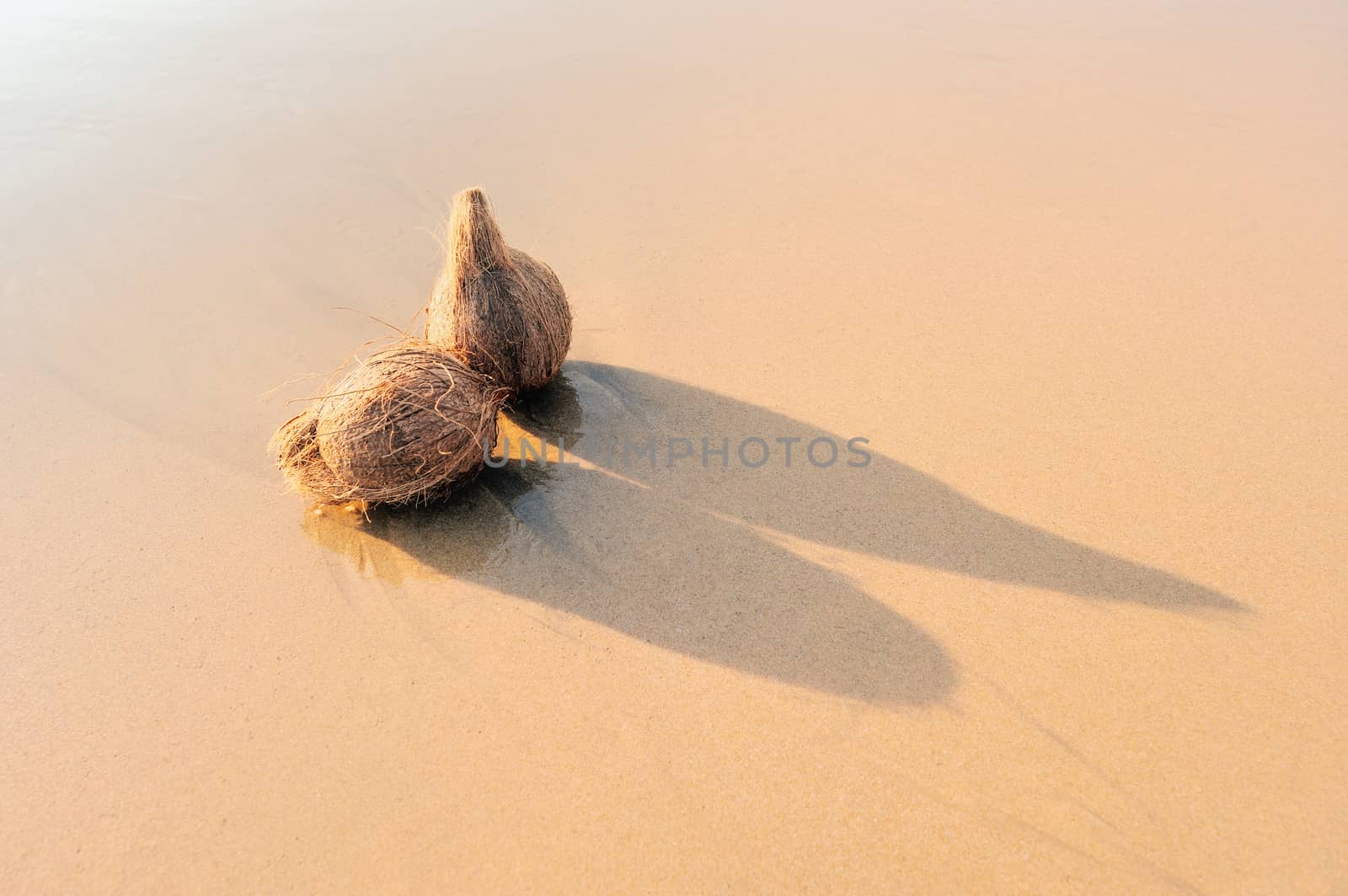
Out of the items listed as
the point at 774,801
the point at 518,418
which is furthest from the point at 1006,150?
the point at 774,801

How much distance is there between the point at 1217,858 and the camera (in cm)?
258

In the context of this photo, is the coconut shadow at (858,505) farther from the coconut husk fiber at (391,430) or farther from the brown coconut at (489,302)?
the coconut husk fiber at (391,430)

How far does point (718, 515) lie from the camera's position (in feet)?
12.1

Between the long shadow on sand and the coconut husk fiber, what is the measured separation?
282 mm

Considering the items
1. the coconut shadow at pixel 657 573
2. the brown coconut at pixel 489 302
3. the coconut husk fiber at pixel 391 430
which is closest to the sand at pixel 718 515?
the coconut shadow at pixel 657 573

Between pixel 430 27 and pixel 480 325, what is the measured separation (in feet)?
18.4

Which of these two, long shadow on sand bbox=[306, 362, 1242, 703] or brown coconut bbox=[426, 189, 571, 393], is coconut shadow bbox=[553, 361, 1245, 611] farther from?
brown coconut bbox=[426, 189, 571, 393]

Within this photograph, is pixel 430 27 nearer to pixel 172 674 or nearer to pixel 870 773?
pixel 172 674

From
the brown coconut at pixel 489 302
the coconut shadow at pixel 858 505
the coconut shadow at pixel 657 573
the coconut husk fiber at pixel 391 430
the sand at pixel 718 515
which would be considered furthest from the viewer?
the brown coconut at pixel 489 302

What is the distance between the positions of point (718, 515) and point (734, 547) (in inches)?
7.6

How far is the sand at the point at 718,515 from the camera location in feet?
8.93

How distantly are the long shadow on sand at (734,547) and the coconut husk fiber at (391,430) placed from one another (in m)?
0.28

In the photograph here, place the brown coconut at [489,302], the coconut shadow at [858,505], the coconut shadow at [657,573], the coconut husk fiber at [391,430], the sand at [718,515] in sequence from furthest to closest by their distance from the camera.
Result: the brown coconut at [489,302] < the coconut shadow at [858,505] < the coconut husk fiber at [391,430] < the coconut shadow at [657,573] < the sand at [718,515]

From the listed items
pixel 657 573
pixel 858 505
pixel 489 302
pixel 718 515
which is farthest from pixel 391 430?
pixel 858 505
